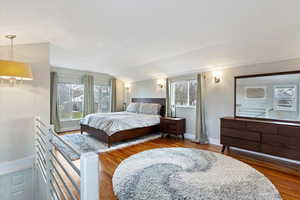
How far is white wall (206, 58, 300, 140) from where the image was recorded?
3.53 metres

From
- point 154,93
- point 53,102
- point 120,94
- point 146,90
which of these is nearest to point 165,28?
point 154,93

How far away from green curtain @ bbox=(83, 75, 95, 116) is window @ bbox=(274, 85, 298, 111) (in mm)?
Answer: 5863

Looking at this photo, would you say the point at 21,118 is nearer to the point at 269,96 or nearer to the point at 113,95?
the point at 113,95

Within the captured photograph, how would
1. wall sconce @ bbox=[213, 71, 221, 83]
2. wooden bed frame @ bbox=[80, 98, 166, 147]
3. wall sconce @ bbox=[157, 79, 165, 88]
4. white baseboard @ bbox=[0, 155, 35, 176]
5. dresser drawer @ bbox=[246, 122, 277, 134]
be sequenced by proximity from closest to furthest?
white baseboard @ bbox=[0, 155, 35, 176] → dresser drawer @ bbox=[246, 122, 277, 134] → wooden bed frame @ bbox=[80, 98, 166, 147] → wall sconce @ bbox=[213, 71, 221, 83] → wall sconce @ bbox=[157, 79, 165, 88]

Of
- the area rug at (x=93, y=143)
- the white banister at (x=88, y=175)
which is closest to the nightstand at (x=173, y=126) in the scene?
the area rug at (x=93, y=143)

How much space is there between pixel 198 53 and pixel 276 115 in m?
2.12

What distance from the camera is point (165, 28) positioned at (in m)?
2.54

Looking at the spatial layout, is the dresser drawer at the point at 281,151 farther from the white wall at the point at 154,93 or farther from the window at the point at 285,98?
the white wall at the point at 154,93

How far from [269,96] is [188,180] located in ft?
8.63

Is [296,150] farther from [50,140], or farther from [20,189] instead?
[20,189]

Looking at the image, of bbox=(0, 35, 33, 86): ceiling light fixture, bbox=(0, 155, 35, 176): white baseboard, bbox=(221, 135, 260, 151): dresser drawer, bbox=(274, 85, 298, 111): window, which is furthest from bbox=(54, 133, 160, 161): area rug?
bbox=(274, 85, 298, 111): window

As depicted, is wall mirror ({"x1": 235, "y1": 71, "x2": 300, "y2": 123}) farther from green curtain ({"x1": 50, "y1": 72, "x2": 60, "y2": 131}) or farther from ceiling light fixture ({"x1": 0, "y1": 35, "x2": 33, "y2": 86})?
green curtain ({"x1": 50, "y1": 72, "x2": 60, "y2": 131})

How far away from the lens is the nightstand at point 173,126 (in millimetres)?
4625

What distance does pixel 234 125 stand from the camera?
3.40 meters
